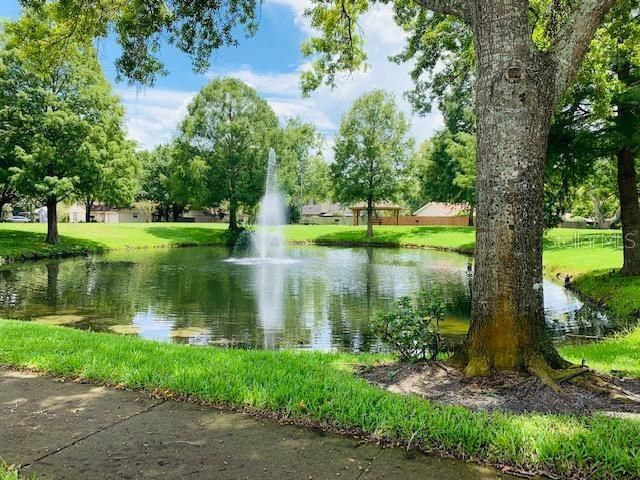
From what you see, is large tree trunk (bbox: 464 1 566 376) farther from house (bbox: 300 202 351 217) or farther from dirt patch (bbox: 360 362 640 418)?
house (bbox: 300 202 351 217)

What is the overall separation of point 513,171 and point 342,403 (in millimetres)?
2539

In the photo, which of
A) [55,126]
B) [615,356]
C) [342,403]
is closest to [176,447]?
[342,403]

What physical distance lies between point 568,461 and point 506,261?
190 cm

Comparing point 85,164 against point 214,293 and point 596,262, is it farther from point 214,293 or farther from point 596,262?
point 596,262

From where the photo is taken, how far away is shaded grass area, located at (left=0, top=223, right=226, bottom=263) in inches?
990

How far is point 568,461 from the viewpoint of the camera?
291cm

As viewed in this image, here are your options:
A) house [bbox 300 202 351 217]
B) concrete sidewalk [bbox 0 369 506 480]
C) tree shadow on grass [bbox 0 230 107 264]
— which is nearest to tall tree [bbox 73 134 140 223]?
tree shadow on grass [bbox 0 230 107 264]

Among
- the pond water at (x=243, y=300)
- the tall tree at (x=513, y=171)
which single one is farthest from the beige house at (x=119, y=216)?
the tall tree at (x=513, y=171)

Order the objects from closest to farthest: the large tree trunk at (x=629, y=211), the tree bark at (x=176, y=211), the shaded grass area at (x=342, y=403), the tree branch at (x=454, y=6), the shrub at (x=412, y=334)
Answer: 1. the shaded grass area at (x=342, y=403)
2. the tree branch at (x=454, y=6)
3. the shrub at (x=412, y=334)
4. the large tree trunk at (x=629, y=211)
5. the tree bark at (x=176, y=211)

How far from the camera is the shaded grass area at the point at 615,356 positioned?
216 inches

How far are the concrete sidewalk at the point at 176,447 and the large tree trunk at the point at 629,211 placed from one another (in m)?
12.9

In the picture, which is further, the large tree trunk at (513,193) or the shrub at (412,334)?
the shrub at (412,334)

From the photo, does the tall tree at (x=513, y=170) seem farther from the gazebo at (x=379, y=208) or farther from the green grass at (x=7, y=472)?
the gazebo at (x=379, y=208)

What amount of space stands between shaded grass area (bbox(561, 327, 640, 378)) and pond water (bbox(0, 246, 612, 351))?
2.57 meters
